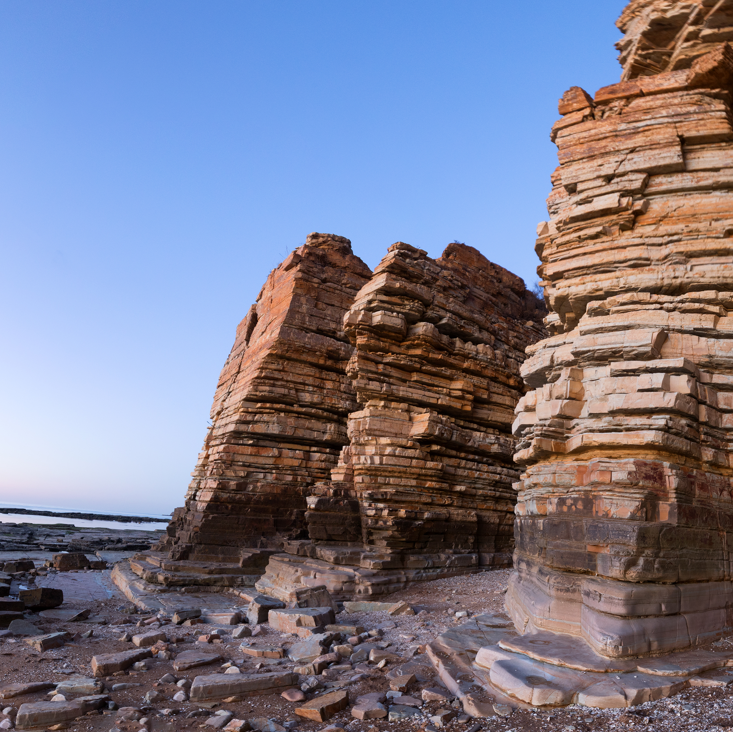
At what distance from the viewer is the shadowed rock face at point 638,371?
19.0ft

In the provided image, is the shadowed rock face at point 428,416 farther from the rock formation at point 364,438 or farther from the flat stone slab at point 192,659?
the flat stone slab at point 192,659

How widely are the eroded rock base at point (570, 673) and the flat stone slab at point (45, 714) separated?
346 centimetres

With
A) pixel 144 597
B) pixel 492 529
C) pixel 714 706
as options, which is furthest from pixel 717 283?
pixel 144 597

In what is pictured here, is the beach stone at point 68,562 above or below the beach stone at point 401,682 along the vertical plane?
below

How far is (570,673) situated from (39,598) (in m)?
9.30

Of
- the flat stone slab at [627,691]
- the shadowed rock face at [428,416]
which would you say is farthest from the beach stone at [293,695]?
the shadowed rock face at [428,416]

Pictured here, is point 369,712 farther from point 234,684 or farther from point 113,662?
point 113,662

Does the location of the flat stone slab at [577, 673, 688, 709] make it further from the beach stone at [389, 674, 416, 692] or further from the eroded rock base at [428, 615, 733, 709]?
the beach stone at [389, 674, 416, 692]

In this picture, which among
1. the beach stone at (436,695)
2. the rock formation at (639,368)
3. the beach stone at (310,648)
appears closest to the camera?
the beach stone at (436,695)

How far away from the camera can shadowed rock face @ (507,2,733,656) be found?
5801 mm

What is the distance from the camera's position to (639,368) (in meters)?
6.72

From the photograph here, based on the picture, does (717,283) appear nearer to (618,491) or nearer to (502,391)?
(618,491)

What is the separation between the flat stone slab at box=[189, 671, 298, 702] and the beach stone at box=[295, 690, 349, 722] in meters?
0.63

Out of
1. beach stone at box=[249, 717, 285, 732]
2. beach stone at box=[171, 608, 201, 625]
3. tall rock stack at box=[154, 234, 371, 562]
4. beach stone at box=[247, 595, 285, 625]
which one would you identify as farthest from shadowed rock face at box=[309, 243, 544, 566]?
beach stone at box=[249, 717, 285, 732]
